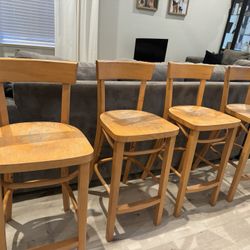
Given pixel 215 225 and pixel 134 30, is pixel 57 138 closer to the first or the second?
pixel 215 225

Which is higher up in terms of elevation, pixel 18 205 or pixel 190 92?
pixel 190 92

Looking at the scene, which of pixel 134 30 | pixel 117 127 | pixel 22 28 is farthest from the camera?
pixel 134 30

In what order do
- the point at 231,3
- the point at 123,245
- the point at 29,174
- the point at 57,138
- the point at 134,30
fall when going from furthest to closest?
the point at 231,3, the point at 134,30, the point at 29,174, the point at 123,245, the point at 57,138

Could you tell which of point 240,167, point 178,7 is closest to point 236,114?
point 240,167

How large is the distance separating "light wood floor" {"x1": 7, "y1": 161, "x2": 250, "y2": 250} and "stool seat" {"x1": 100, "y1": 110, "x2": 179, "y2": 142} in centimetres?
62

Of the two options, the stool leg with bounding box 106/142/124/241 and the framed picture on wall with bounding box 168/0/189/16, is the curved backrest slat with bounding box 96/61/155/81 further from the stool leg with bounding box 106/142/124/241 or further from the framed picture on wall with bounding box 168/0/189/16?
the framed picture on wall with bounding box 168/0/189/16

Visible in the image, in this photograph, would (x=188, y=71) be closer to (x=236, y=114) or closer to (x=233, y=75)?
(x=233, y=75)

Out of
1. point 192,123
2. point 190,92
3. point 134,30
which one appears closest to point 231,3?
point 134,30

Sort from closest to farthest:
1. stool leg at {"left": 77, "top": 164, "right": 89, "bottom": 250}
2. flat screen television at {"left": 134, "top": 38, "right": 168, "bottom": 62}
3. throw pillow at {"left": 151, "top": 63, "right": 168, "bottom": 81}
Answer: stool leg at {"left": 77, "top": 164, "right": 89, "bottom": 250}
throw pillow at {"left": 151, "top": 63, "right": 168, "bottom": 81}
flat screen television at {"left": 134, "top": 38, "right": 168, "bottom": 62}

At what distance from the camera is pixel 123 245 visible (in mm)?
1259

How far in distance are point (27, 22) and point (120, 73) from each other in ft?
9.53

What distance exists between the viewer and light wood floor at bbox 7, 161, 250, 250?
127 cm

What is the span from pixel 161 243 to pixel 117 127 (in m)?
0.72

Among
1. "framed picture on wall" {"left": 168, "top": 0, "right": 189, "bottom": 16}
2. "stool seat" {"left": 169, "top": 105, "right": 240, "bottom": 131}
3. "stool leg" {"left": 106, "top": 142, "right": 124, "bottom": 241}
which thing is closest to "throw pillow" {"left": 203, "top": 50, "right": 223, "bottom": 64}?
"framed picture on wall" {"left": 168, "top": 0, "right": 189, "bottom": 16}
